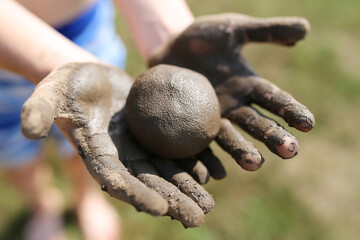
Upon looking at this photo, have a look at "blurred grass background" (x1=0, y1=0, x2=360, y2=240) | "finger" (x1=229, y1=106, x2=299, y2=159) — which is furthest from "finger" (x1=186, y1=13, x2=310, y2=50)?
"blurred grass background" (x1=0, y1=0, x2=360, y2=240)

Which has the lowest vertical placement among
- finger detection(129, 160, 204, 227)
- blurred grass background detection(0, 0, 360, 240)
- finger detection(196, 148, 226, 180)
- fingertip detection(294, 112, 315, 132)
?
blurred grass background detection(0, 0, 360, 240)

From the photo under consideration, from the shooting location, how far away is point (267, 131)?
1.58 metres

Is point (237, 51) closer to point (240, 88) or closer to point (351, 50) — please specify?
point (240, 88)

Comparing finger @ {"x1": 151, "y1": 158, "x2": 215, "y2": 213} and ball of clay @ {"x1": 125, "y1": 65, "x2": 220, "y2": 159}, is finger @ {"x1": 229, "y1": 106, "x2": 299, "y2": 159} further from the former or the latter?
finger @ {"x1": 151, "y1": 158, "x2": 215, "y2": 213}

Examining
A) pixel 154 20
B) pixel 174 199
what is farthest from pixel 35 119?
pixel 154 20

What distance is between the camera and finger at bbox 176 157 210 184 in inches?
A: 63.8

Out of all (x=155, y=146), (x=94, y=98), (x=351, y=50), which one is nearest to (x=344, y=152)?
(x=351, y=50)

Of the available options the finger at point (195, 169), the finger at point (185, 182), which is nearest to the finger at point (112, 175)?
the finger at point (185, 182)

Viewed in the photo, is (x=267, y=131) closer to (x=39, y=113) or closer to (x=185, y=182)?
(x=185, y=182)

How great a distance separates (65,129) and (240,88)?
34.5 inches

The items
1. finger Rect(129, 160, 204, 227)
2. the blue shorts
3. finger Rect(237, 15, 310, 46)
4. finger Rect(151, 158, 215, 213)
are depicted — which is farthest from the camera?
the blue shorts

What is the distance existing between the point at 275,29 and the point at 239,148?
26.2 inches

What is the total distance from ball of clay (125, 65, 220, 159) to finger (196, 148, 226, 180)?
3.0 inches

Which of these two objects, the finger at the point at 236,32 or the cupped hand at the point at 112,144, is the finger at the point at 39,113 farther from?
the finger at the point at 236,32
